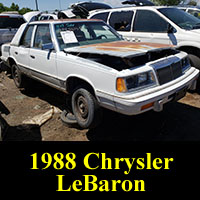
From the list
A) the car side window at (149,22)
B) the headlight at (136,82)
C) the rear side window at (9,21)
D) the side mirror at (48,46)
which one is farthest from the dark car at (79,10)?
the headlight at (136,82)

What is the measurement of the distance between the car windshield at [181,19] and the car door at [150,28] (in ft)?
0.64

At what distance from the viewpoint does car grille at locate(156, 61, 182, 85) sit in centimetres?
272

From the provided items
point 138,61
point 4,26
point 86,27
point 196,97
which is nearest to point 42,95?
point 86,27

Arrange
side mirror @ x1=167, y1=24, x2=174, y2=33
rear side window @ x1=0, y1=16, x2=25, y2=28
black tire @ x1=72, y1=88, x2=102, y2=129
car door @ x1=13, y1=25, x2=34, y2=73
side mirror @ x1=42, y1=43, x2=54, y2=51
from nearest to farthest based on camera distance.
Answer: black tire @ x1=72, y1=88, x2=102, y2=129
side mirror @ x1=42, y1=43, x2=54, y2=51
car door @ x1=13, y1=25, x2=34, y2=73
side mirror @ x1=167, y1=24, x2=174, y2=33
rear side window @ x1=0, y1=16, x2=25, y2=28

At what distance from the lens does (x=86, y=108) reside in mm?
2971

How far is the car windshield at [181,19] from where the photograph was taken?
4.71m

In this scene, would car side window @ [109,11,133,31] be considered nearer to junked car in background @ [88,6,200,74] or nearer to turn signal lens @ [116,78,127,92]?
junked car in background @ [88,6,200,74]

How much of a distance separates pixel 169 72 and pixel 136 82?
0.62 metres

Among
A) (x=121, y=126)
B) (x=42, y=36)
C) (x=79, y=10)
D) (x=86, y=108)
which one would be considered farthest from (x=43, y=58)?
(x=79, y=10)

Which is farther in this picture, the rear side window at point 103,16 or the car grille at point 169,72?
the rear side window at point 103,16

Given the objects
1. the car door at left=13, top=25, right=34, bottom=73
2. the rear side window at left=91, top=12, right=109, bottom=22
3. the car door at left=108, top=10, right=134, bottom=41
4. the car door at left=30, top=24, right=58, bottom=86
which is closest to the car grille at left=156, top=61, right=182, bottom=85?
the car door at left=30, top=24, right=58, bottom=86

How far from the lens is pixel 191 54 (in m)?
4.43

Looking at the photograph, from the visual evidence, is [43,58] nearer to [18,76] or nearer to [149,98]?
[18,76]

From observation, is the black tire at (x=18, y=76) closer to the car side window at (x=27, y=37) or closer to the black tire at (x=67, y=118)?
the car side window at (x=27, y=37)
